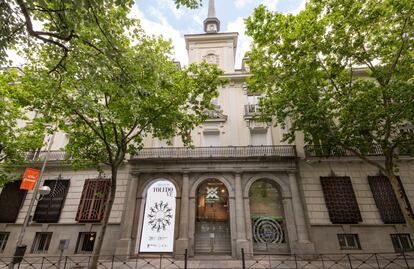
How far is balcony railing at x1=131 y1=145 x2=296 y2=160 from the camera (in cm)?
1442

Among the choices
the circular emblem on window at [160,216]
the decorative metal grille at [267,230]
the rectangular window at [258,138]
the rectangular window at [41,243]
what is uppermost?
the rectangular window at [258,138]

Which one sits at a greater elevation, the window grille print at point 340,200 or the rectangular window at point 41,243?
the window grille print at point 340,200

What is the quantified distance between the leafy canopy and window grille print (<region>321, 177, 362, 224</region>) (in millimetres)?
3769

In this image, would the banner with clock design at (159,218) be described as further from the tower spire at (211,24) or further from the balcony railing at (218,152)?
the tower spire at (211,24)

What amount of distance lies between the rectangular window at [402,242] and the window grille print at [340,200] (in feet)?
7.17

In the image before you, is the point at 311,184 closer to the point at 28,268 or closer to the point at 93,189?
the point at 93,189

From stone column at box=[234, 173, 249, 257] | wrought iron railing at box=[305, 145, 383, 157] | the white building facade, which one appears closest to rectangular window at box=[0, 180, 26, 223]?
the white building facade

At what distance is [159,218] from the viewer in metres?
13.5

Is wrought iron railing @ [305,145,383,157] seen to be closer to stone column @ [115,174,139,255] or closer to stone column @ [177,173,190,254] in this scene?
stone column @ [177,173,190,254]

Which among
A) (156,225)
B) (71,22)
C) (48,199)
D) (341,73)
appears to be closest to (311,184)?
(341,73)

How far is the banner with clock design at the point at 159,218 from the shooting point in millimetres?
12828

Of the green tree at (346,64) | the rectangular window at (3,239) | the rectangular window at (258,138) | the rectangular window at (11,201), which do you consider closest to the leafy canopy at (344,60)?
the green tree at (346,64)

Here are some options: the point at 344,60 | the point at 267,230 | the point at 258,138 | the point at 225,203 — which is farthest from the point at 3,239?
the point at 344,60

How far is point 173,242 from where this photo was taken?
41.7 feet
